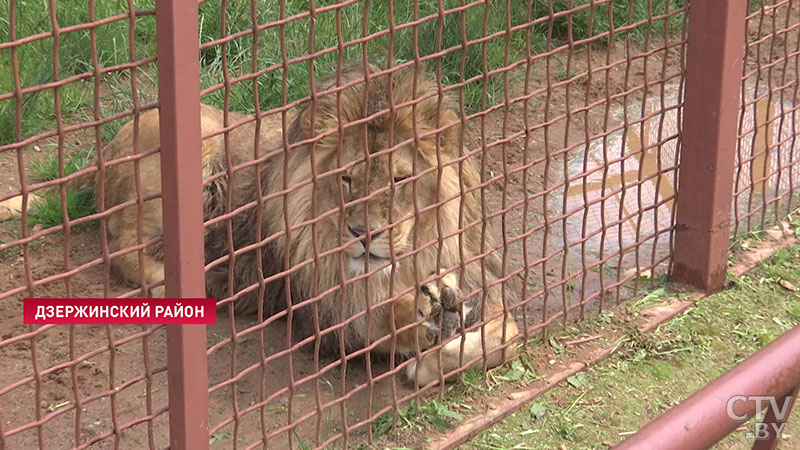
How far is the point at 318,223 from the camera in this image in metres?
3.84

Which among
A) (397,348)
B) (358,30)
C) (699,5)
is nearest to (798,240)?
(699,5)

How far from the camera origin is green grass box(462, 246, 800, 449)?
11.9ft

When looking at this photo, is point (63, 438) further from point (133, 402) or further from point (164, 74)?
point (164, 74)

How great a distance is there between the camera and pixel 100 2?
600 cm

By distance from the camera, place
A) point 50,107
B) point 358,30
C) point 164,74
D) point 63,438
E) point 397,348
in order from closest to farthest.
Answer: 1. point 164,74
2. point 63,438
3. point 397,348
4. point 50,107
5. point 358,30

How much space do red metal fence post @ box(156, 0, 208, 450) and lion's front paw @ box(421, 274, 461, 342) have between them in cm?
99

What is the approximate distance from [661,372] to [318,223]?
1315mm

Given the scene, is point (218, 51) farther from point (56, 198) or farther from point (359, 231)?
point (359, 231)

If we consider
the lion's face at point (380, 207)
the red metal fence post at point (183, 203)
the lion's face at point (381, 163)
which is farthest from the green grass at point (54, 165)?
the red metal fence post at point (183, 203)

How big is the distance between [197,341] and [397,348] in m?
1.16

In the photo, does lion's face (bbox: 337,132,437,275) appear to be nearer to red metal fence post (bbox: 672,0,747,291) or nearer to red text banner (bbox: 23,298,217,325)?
red text banner (bbox: 23,298,217,325)

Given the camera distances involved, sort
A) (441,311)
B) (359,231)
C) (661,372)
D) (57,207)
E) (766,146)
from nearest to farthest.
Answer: (359,231)
(441,311)
(661,372)
(766,146)
(57,207)
